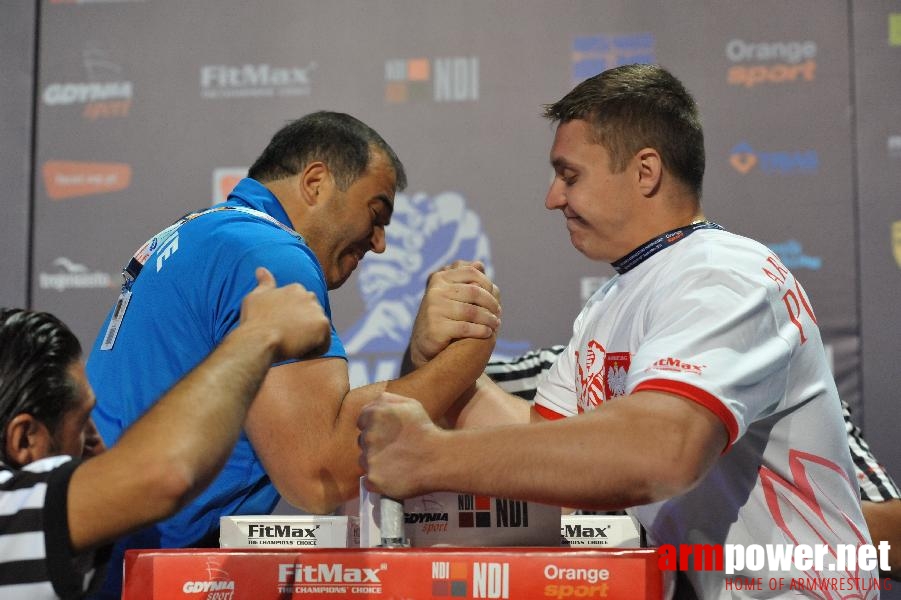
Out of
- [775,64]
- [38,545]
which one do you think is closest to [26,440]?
[38,545]

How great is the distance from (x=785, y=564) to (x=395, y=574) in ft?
2.10

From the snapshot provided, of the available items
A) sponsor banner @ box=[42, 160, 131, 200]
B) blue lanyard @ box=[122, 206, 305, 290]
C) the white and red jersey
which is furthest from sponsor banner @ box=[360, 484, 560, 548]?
sponsor banner @ box=[42, 160, 131, 200]

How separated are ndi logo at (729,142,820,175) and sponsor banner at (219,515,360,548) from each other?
271cm

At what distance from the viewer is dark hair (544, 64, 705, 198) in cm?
188

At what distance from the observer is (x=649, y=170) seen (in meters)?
1.87

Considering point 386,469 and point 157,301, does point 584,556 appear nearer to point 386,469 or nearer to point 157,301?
point 386,469

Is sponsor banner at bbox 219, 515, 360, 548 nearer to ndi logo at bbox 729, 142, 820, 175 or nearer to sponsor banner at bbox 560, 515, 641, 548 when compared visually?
sponsor banner at bbox 560, 515, 641, 548

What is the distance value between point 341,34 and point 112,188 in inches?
42.9

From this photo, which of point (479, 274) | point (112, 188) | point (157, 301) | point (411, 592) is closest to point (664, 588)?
Answer: point (411, 592)

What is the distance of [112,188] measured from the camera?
4117mm

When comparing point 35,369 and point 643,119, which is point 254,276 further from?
point 643,119

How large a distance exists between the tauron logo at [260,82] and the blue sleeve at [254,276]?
225cm

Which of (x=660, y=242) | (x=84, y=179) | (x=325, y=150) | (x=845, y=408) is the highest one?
(x=84, y=179)

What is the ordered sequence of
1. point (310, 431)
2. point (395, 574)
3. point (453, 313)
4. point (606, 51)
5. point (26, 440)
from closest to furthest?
point (395, 574), point (26, 440), point (310, 431), point (453, 313), point (606, 51)
